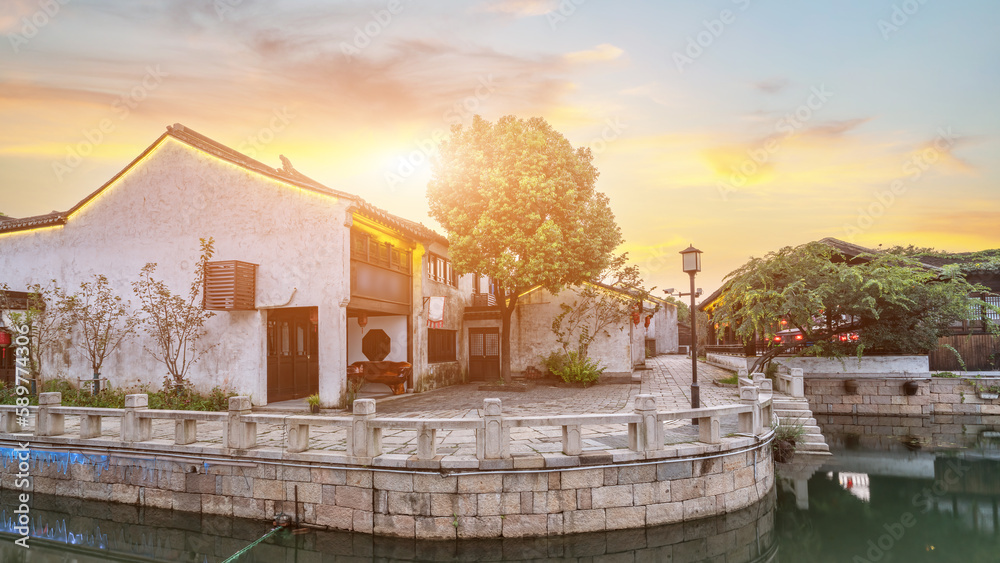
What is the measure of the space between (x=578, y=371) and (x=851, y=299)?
31.2 ft

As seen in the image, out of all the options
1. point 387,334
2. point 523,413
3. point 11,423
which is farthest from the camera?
point 387,334

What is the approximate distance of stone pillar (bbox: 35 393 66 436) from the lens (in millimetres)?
10922

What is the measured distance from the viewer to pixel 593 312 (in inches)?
861

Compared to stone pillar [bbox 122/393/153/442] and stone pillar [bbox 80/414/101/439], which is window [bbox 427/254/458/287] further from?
stone pillar [bbox 80/414/101/439]

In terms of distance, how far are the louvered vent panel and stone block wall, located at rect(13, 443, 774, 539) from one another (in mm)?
4721

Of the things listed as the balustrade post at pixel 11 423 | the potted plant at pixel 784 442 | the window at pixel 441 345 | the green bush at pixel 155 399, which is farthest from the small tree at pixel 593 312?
the balustrade post at pixel 11 423

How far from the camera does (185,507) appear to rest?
9945 mm

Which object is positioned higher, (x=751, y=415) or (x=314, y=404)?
(x=751, y=415)

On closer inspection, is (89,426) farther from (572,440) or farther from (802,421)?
(802,421)

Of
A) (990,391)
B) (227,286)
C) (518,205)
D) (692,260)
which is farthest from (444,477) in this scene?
(990,391)

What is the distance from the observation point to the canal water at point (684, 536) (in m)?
8.60

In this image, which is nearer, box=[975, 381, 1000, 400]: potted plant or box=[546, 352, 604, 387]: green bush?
box=[975, 381, 1000, 400]: potted plant

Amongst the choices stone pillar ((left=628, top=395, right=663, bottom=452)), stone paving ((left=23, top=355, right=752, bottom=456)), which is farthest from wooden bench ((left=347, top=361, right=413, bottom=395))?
stone pillar ((left=628, top=395, right=663, bottom=452))

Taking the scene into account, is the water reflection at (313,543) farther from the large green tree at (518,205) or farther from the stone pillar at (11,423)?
the large green tree at (518,205)
